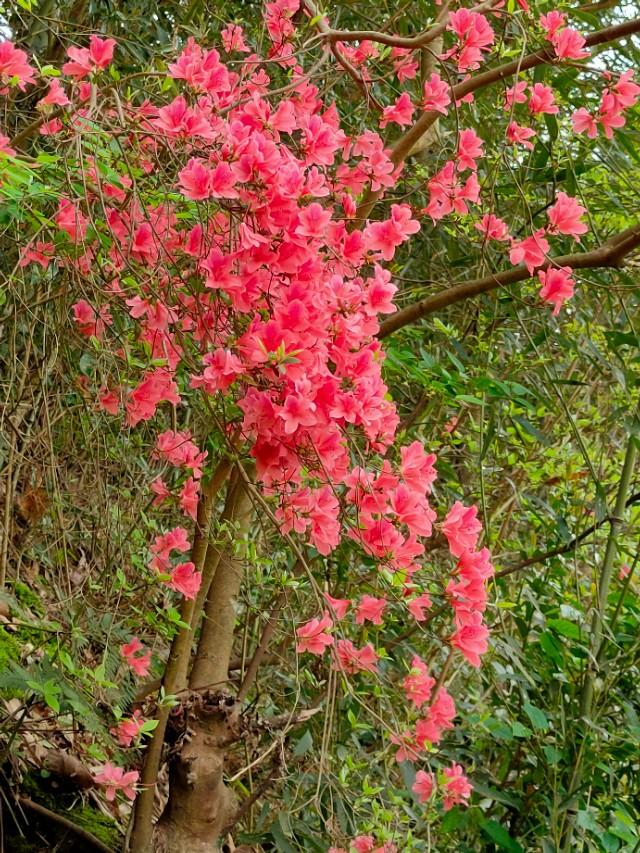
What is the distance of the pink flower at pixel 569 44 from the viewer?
168cm

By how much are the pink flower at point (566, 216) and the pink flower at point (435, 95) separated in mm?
263

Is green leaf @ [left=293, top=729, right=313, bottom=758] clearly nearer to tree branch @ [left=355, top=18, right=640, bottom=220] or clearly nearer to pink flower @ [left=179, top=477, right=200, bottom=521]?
pink flower @ [left=179, top=477, right=200, bottom=521]

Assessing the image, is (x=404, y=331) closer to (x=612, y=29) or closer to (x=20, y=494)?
(x=612, y=29)

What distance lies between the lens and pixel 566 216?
171 cm

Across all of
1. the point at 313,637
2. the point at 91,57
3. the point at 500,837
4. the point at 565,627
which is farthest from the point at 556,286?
the point at 500,837

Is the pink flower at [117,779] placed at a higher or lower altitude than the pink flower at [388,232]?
lower

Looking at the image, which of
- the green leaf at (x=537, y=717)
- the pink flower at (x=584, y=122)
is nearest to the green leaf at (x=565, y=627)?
the green leaf at (x=537, y=717)

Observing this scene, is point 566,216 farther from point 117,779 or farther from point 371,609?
point 117,779

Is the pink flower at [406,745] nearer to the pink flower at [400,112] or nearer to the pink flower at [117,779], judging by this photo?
the pink flower at [117,779]

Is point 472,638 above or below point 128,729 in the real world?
above

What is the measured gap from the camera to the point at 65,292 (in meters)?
1.58

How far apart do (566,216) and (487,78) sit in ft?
1.16

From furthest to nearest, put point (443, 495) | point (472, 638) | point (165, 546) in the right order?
point (443, 495) → point (165, 546) → point (472, 638)

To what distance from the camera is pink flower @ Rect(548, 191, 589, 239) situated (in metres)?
1.71
